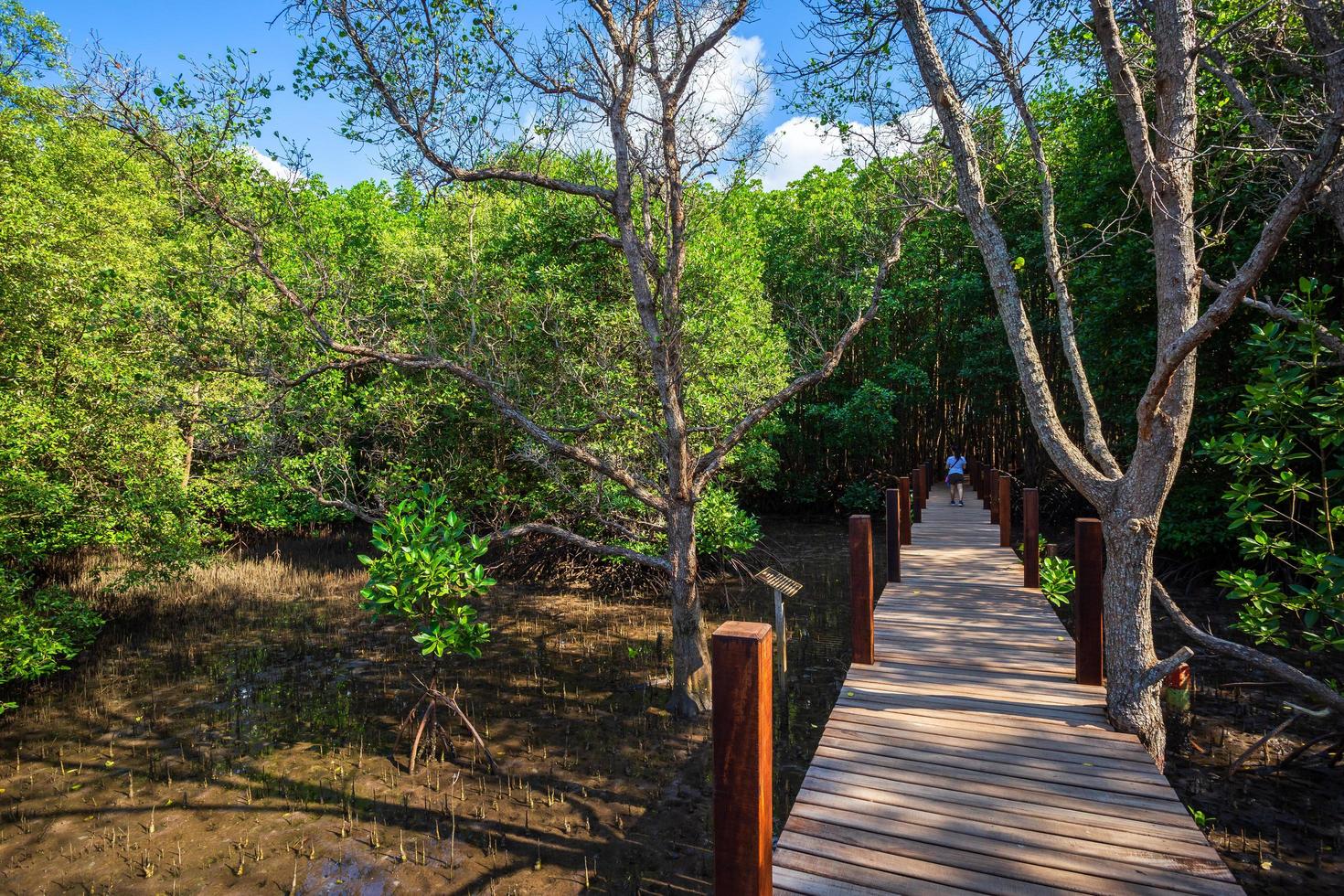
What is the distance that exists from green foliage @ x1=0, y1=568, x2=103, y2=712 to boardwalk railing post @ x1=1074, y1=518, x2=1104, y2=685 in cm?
1044

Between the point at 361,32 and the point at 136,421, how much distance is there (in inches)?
311

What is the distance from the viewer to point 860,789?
13.3 ft

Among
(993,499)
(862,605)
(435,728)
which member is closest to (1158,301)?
(862,605)

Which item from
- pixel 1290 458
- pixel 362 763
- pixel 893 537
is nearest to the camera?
pixel 1290 458

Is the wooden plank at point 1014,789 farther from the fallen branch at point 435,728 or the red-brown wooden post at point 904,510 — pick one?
the red-brown wooden post at point 904,510

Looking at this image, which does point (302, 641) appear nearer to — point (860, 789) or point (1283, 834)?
point (860, 789)

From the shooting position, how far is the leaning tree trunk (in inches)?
184

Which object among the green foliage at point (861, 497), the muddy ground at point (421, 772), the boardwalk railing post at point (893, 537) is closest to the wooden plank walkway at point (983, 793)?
the muddy ground at point (421, 772)

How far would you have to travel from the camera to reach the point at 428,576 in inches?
251

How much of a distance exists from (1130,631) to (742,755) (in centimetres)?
384

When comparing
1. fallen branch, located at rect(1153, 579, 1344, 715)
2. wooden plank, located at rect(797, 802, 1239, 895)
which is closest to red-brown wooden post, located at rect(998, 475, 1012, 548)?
fallen branch, located at rect(1153, 579, 1344, 715)

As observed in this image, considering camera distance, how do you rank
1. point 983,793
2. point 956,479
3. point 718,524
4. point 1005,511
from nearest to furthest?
1. point 983,793
2. point 1005,511
3. point 718,524
4. point 956,479

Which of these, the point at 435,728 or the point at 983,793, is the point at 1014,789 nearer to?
the point at 983,793

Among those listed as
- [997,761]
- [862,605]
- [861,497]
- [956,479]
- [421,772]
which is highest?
[956,479]
